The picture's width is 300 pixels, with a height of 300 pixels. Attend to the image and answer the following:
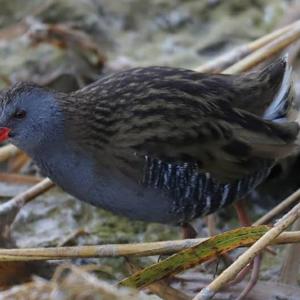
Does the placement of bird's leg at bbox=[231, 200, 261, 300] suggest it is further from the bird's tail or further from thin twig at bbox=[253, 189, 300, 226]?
the bird's tail

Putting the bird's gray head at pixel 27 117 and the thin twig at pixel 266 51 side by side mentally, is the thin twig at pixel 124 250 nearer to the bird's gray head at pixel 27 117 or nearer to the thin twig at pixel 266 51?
the bird's gray head at pixel 27 117

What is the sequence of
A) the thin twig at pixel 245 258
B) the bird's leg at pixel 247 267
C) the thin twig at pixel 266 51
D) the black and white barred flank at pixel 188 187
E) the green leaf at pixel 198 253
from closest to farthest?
the thin twig at pixel 245 258 < the green leaf at pixel 198 253 < the black and white barred flank at pixel 188 187 < the bird's leg at pixel 247 267 < the thin twig at pixel 266 51

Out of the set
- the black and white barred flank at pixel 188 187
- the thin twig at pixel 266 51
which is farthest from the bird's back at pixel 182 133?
the thin twig at pixel 266 51

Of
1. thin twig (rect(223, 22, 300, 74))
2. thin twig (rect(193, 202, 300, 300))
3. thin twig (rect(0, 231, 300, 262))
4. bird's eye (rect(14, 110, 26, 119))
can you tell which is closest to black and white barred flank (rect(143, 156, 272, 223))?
thin twig (rect(0, 231, 300, 262))

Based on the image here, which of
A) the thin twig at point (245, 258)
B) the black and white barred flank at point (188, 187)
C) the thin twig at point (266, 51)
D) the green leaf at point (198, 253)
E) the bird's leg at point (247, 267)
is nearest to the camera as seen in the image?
the thin twig at point (245, 258)

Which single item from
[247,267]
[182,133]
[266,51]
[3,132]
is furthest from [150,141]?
[266,51]
